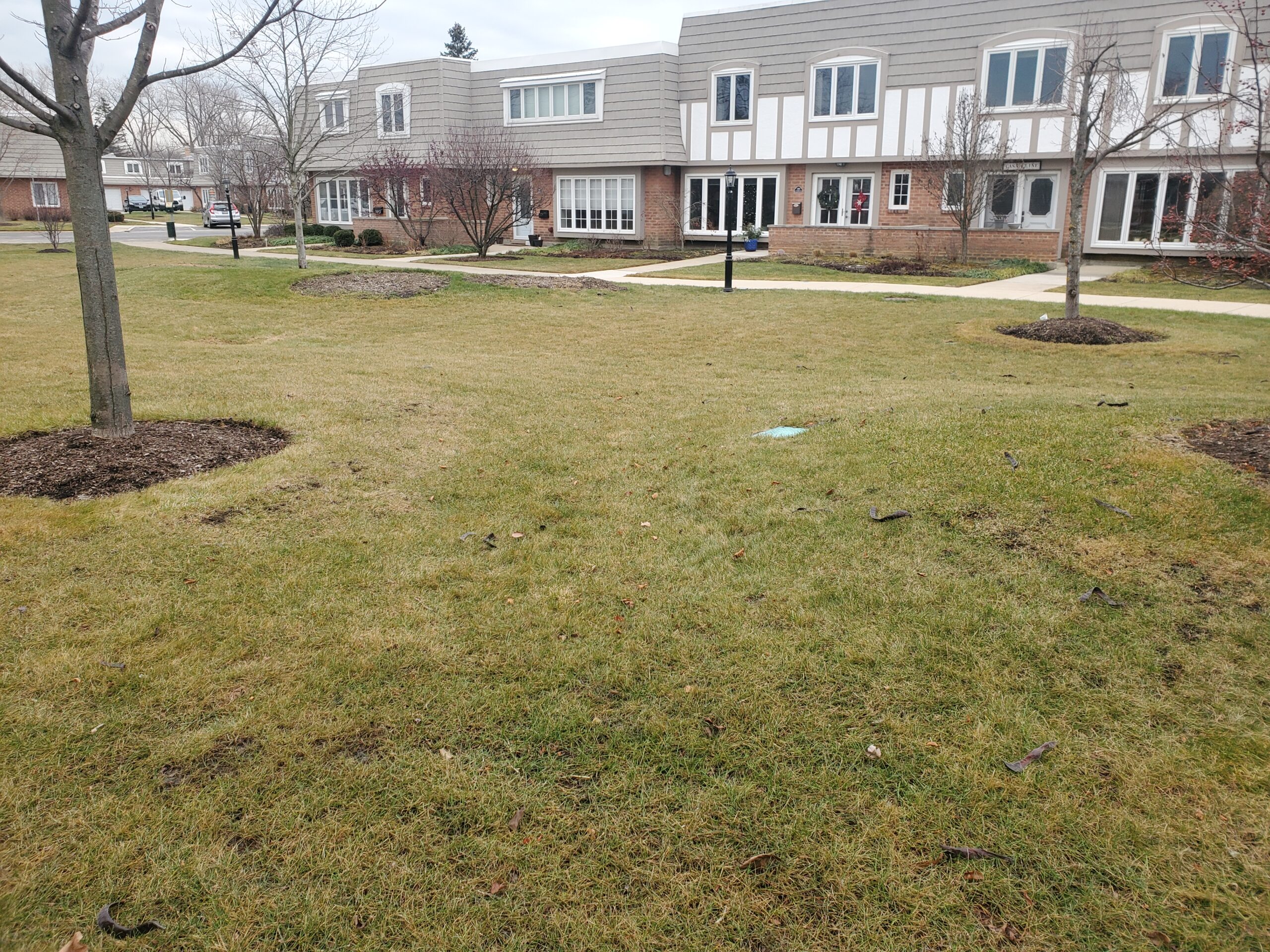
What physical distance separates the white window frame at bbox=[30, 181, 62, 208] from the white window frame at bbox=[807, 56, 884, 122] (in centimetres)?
4262

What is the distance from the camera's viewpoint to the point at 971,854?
2754mm

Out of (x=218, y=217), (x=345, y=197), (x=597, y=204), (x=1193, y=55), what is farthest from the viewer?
(x=218, y=217)

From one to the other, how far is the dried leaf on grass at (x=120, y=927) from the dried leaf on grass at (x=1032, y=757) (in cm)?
270

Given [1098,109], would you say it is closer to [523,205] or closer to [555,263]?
[555,263]

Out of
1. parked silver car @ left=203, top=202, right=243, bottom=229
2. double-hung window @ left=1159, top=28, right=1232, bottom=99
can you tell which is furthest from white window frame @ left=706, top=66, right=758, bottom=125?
parked silver car @ left=203, top=202, right=243, bottom=229

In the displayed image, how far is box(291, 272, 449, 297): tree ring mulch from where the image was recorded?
56.7 ft

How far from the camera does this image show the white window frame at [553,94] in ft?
103

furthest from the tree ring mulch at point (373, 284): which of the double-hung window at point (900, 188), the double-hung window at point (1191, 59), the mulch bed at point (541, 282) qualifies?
the double-hung window at point (1191, 59)

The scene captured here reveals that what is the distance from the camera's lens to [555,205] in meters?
33.6

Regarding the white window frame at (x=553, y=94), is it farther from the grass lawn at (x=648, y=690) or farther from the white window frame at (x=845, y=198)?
the grass lawn at (x=648, y=690)

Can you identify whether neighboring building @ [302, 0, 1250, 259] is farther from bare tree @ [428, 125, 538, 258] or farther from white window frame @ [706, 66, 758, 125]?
bare tree @ [428, 125, 538, 258]

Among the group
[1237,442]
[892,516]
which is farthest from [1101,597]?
[1237,442]

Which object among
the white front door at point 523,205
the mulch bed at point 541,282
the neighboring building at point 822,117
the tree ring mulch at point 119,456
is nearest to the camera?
the tree ring mulch at point 119,456

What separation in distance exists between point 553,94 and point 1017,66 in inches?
614
